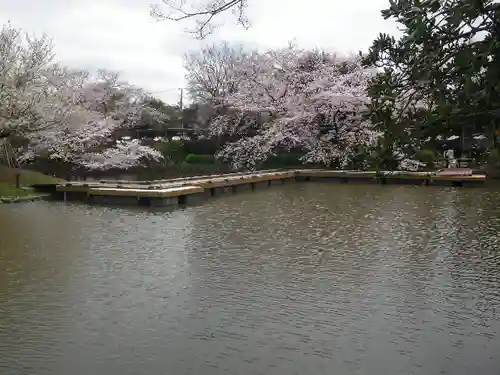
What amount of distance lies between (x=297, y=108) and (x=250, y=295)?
16491mm

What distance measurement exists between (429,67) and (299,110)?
18.7m

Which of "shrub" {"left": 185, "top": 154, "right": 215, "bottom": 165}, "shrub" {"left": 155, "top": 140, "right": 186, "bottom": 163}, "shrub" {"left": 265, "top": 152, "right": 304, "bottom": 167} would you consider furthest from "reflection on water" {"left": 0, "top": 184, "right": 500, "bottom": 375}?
"shrub" {"left": 155, "top": 140, "right": 186, "bottom": 163}

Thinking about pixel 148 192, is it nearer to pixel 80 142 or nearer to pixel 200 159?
pixel 80 142

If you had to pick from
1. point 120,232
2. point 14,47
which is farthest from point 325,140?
point 120,232

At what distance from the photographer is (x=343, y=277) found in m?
5.70

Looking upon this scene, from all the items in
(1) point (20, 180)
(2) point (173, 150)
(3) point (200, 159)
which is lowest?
(1) point (20, 180)

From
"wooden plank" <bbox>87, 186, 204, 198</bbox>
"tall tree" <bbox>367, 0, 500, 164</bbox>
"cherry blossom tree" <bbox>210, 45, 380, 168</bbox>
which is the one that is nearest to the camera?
"tall tree" <bbox>367, 0, 500, 164</bbox>

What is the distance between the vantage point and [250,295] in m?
5.07

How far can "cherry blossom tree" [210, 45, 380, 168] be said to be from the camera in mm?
19984

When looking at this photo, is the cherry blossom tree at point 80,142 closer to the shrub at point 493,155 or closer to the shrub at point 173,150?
the shrub at point 173,150

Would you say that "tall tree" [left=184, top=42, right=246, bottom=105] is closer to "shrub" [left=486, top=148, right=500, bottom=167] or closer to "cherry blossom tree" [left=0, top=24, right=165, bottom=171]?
"cherry blossom tree" [left=0, top=24, right=165, bottom=171]

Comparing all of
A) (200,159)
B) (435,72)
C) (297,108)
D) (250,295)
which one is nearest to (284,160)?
(297,108)

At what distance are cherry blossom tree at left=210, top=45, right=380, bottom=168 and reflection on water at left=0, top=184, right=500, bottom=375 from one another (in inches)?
423

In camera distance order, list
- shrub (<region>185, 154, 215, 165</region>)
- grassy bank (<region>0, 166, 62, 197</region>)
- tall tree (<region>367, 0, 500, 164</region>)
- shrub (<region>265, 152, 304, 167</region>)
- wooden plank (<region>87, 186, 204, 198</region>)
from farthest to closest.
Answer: shrub (<region>185, 154, 215, 165</region>)
shrub (<region>265, 152, 304, 167</region>)
grassy bank (<region>0, 166, 62, 197</region>)
wooden plank (<region>87, 186, 204, 198</region>)
tall tree (<region>367, 0, 500, 164</region>)
